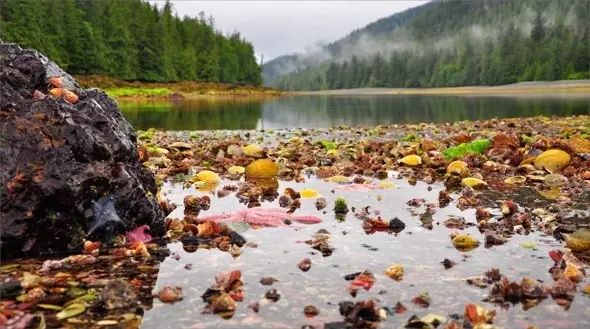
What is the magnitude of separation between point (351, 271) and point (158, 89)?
4094 inches

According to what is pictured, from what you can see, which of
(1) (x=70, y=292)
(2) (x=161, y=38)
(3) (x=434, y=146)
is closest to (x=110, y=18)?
(2) (x=161, y=38)

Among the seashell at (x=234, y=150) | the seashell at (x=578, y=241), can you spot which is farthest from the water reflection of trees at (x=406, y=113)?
the seashell at (x=578, y=241)

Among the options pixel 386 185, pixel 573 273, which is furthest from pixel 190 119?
pixel 573 273

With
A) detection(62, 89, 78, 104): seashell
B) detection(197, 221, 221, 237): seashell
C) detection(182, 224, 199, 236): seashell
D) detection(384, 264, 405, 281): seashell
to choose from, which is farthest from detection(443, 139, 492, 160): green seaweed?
detection(62, 89, 78, 104): seashell

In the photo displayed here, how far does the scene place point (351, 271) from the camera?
6.09 m

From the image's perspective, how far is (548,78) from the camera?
16012 cm

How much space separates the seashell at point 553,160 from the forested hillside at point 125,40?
67.6m

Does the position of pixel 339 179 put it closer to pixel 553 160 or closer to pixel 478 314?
pixel 553 160

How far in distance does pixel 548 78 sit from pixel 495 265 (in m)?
170

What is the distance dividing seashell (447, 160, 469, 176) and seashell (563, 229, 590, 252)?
5.31m

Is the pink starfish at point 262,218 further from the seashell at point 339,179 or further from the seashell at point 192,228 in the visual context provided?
the seashell at point 339,179

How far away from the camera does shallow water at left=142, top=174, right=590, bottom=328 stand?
15.9ft

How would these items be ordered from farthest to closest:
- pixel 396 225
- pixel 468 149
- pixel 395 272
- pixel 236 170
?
1. pixel 468 149
2. pixel 236 170
3. pixel 396 225
4. pixel 395 272

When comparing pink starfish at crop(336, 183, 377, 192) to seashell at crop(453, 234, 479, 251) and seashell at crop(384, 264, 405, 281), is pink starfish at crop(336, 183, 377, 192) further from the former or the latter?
seashell at crop(384, 264, 405, 281)
